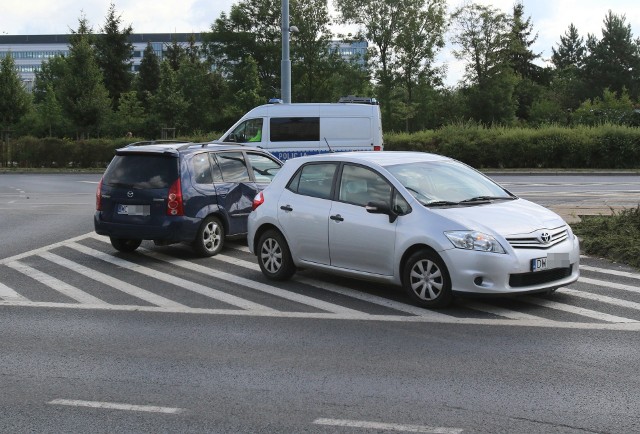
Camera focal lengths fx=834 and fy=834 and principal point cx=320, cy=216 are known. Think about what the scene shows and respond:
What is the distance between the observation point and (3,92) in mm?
49844

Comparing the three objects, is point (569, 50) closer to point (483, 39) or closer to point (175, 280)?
point (483, 39)

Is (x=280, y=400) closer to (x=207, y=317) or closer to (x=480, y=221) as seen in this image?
(x=207, y=317)

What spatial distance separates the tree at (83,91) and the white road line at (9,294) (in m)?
38.1

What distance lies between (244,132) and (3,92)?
3032cm

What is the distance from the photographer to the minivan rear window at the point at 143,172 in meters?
12.2

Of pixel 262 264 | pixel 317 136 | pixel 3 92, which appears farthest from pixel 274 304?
pixel 3 92

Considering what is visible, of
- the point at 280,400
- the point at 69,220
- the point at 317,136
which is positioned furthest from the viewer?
the point at 317,136

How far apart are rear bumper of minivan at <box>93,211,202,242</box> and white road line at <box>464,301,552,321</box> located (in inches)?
190

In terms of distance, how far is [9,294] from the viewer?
9.63m

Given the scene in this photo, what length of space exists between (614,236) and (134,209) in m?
7.01

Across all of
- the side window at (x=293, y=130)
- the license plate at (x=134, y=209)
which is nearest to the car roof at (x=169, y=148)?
the license plate at (x=134, y=209)

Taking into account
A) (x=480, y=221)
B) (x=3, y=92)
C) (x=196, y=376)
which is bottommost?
(x=196, y=376)

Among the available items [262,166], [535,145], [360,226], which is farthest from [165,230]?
[535,145]

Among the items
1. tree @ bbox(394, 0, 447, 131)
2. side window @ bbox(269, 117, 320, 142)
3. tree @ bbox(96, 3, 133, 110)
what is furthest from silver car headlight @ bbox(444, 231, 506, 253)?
tree @ bbox(96, 3, 133, 110)
